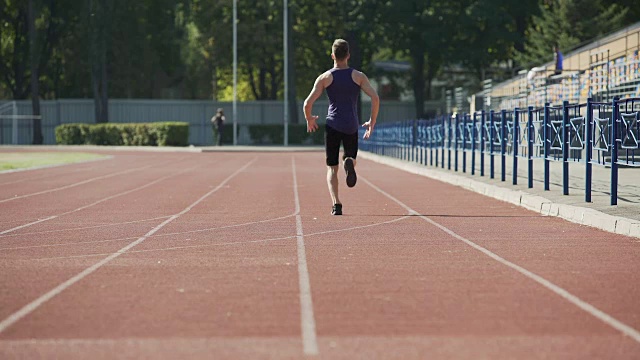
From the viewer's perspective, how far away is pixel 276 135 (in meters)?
67.9

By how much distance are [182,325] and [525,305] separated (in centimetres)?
222

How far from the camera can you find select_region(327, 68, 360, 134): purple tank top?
44.2ft

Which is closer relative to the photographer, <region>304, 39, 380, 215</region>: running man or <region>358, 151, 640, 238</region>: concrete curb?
<region>358, 151, 640, 238</region>: concrete curb

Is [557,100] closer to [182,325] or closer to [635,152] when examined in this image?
[635,152]

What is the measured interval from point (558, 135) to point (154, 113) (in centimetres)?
5571

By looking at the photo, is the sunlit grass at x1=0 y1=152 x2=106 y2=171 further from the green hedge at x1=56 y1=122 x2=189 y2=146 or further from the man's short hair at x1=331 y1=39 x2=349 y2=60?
the man's short hair at x1=331 y1=39 x2=349 y2=60

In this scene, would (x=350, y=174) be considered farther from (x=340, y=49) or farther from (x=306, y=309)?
(x=306, y=309)

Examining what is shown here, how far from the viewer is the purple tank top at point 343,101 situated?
44.2 ft

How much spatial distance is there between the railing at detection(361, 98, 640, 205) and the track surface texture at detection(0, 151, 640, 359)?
1.44 m

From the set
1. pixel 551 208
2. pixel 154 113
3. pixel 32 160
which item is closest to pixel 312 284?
pixel 551 208

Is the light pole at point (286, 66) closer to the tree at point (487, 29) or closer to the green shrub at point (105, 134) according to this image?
the green shrub at point (105, 134)

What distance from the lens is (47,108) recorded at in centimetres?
7144

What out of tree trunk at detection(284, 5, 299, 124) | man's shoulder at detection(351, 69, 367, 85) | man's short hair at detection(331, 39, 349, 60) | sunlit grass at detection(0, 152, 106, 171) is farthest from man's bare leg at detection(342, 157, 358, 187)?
tree trunk at detection(284, 5, 299, 124)

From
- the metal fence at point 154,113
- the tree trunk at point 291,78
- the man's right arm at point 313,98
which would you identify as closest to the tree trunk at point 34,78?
the metal fence at point 154,113
